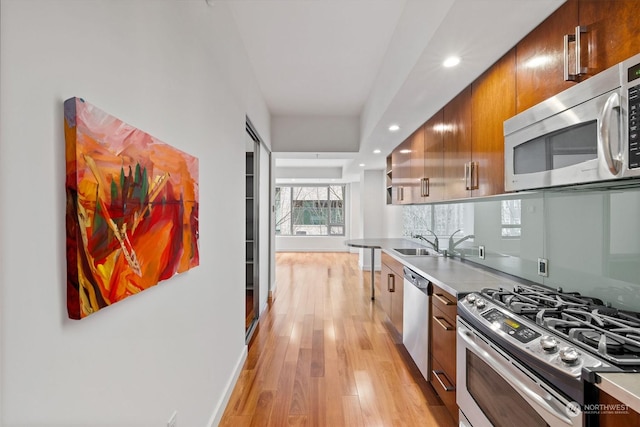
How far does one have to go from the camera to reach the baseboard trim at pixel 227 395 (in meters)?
1.87

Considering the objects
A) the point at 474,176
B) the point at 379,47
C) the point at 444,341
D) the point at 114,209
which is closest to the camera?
the point at 114,209

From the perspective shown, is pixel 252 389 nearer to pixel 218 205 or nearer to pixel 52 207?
pixel 218 205

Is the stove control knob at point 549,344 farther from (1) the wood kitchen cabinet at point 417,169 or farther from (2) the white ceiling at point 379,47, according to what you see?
(1) the wood kitchen cabinet at point 417,169

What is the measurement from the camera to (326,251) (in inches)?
393

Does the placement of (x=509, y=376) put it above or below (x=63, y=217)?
below

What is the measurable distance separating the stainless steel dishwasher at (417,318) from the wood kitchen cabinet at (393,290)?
0.21m

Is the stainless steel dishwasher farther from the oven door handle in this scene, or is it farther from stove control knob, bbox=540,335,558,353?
stove control knob, bbox=540,335,558,353

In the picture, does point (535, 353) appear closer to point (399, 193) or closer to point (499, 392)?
point (499, 392)

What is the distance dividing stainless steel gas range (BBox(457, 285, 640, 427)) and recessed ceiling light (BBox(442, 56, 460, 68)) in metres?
1.40

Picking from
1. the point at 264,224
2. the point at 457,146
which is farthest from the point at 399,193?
the point at 264,224

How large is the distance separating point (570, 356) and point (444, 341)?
1056 millimetres

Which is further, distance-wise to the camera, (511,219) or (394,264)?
(394,264)

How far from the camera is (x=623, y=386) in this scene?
0.83 meters

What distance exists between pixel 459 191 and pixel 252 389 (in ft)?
7.32
